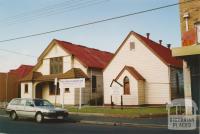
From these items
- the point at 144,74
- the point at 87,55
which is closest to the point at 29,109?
the point at 144,74

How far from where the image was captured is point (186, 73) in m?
22.2

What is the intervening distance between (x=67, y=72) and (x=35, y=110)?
Answer: 1789cm

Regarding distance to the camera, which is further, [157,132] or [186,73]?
[186,73]

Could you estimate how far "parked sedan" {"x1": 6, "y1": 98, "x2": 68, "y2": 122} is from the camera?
20.8 meters

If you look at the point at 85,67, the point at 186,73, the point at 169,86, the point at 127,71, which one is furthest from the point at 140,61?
the point at 186,73

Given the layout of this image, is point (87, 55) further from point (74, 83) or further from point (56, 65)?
point (74, 83)

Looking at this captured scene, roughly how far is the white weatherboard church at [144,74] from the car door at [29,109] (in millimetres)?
11667

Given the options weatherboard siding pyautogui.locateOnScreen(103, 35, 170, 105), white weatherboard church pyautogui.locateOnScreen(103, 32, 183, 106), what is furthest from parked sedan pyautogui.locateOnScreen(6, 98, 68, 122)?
weatherboard siding pyautogui.locateOnScreen(103, 35, 170, 105)

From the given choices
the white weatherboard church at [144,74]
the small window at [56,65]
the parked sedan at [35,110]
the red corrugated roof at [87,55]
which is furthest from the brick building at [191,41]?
the small window at [56,65]

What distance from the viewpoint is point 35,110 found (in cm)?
2136

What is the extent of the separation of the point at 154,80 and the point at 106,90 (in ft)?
19.3

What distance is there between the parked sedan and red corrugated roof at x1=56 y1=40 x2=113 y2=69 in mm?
16497

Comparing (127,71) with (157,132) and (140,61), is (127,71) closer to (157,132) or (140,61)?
(140,61)

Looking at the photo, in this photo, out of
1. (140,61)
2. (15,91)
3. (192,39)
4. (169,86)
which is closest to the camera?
(192,39)
